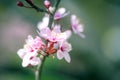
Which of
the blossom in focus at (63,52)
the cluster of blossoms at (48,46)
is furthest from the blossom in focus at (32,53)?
the blossom in focus at (63,52)

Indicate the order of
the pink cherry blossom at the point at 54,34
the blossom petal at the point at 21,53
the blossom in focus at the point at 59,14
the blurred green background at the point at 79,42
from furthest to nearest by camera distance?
the blurred green background at the point at 79,42 < the blossom in focus at the point at 59,14 < the blossom petal at the point at 21,53 < the pink cherry blossom at the point at 54,34

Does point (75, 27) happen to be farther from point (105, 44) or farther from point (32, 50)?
point (105, 44)

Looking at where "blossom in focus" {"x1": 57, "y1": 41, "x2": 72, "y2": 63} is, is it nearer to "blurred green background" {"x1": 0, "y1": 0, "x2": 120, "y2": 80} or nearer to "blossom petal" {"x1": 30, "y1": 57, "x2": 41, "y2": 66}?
"blossom petal" {"x1": 30, "y1": 57, "x2": 41, "y2": 66}

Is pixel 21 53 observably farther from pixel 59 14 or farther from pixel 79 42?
pixel 79 42

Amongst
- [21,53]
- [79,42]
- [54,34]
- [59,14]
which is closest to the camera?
[54,34]

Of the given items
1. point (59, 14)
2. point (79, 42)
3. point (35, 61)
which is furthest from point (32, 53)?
point (79, 42)

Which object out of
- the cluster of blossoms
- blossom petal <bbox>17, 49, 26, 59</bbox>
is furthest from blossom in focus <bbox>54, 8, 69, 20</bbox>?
blossom petal <bbox>17, 49, 26, 59</bbox>

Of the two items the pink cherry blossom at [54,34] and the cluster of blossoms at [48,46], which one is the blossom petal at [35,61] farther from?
the pink cherry blossom at [54,34]

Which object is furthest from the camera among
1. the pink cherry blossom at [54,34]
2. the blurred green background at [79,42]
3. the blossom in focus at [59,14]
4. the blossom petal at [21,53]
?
the blurred green background at [79,42]

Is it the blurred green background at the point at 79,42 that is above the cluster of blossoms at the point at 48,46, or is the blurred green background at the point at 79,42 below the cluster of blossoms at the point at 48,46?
below
